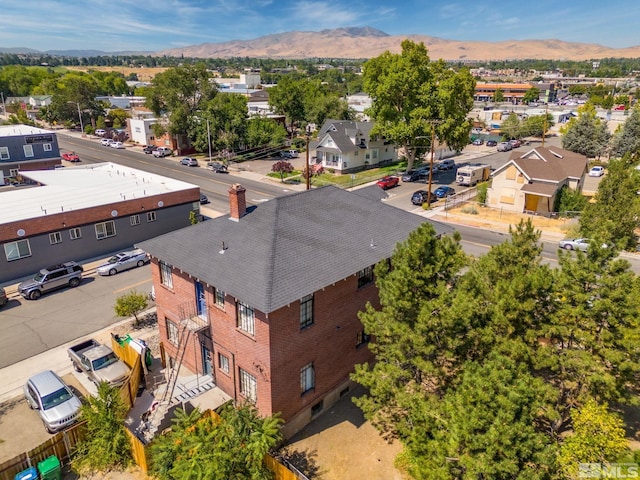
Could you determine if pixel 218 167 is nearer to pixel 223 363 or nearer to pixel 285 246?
pixel 223 363

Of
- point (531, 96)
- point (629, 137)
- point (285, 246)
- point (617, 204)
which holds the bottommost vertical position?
point (617, 204)

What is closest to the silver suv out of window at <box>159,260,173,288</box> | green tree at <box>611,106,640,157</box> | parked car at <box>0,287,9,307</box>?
parked car at <box>0,287,9,307</box>

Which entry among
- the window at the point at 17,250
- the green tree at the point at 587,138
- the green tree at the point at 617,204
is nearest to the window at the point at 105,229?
the window at the point at 17,250

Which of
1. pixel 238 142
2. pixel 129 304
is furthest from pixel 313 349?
pixel 238 142

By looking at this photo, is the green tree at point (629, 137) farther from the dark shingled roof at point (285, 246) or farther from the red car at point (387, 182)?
the dark shingled roof at point (285, 246)

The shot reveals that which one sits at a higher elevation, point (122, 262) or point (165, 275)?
point (165, 275)

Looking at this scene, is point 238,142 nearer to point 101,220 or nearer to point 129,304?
point 101,220

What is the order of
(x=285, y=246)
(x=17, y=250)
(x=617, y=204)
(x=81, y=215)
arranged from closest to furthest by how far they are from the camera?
(x=285, y=246), (x=17, y=250), (x=617, y=204), (x=81, y=215)

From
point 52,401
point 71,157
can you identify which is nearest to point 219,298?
point 52,401
